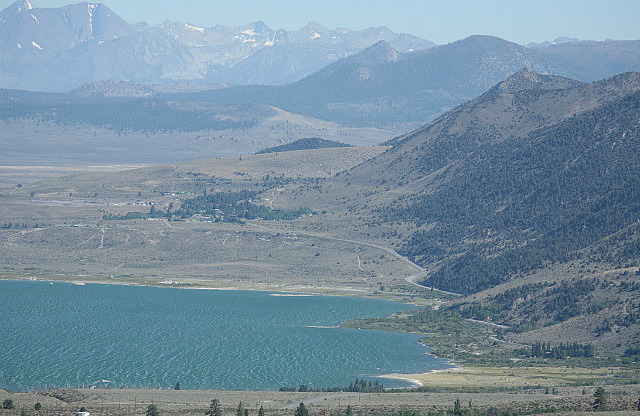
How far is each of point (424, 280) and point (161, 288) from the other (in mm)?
41350

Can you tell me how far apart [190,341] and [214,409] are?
45177mm

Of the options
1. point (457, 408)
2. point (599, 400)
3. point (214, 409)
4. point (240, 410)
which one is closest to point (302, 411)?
point (240, 410)

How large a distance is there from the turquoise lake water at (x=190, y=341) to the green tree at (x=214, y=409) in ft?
60.9

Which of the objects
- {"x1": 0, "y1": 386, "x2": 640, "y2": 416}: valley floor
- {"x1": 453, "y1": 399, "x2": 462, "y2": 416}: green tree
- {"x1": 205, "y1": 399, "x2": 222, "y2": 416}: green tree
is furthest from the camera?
{"x1": 0, "y1": 386, "x2": 640, "y2": 416}: valley floor

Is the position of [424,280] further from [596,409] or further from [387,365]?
[596,409]

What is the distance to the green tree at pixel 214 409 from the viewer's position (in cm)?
8912

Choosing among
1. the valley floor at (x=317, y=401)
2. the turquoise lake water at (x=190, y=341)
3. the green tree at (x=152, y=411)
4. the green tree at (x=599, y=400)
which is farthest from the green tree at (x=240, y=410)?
the green tree at (x=599, y=400)

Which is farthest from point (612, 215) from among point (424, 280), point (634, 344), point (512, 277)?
point (634, 344)

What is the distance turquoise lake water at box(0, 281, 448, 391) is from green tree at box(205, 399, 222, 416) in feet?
60.9

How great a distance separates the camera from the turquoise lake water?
115m

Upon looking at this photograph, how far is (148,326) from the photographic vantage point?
146 m

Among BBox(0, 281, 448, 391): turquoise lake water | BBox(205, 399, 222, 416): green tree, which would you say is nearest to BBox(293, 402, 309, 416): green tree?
BBox(205, 399, 222, 416): green tree

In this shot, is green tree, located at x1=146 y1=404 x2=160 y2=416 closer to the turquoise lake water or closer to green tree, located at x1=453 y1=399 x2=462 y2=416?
the turquoise lake water

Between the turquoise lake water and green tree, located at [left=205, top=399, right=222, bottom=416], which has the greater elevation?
the turquoise lake water
